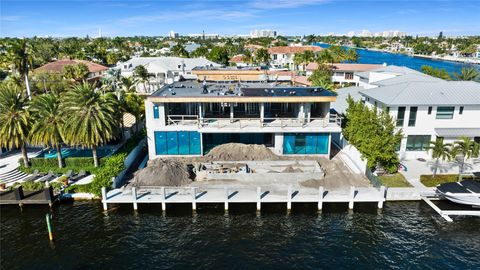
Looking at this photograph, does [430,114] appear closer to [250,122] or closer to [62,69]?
[250,122]

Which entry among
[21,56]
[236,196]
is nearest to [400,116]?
[236,196]

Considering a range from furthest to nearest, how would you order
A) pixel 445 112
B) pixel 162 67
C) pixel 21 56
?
1. pixel 162 67
2. pixel 21 56
3. pixel 445 112

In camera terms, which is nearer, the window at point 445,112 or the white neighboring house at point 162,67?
the window at point 445,112

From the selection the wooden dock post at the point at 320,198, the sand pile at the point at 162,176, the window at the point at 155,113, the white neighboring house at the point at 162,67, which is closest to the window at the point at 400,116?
the wooden dock post at the point at 320,198

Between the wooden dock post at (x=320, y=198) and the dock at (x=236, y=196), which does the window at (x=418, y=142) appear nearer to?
the dock at (x=236, y=196)

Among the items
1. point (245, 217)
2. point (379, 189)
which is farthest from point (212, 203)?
point (379, 189)
